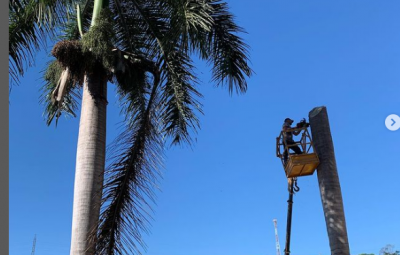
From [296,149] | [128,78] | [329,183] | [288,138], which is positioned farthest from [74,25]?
[329,183]

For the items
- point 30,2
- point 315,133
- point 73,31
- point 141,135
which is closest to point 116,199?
point 141,135

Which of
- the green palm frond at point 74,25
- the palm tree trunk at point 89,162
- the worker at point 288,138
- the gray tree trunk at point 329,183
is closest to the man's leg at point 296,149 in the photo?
the worker at point 288,138

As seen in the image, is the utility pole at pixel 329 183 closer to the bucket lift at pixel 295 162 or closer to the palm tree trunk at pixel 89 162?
the bucket lift at pixel 295 162

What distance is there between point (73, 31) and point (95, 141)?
11.9 ft

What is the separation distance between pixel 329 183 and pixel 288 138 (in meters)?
1.70

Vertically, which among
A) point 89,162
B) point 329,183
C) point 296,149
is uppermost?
point 89,162

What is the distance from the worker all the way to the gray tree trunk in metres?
0.99

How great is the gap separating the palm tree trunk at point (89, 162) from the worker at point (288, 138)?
2.72 metres

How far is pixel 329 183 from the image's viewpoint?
4977 millimetres

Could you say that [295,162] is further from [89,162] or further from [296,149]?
[89,162]

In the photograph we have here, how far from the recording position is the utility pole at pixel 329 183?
15.3ft

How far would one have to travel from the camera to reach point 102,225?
4902 mm

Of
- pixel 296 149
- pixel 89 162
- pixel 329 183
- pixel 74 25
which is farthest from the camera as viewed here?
pixel 74 25

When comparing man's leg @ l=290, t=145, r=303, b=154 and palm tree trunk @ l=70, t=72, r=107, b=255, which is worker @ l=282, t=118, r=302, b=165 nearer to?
man's leg @ l=290, t=145, r=303, b=154
